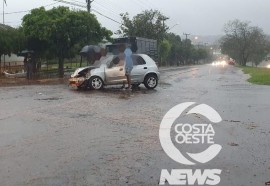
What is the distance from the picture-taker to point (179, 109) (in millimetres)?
13008

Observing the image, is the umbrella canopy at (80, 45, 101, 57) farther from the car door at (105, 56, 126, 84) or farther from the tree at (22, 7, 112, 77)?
the car door at (105, 56, 126, 84)

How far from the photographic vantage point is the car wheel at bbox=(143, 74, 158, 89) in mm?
19953

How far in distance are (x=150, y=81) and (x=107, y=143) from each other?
1208cm

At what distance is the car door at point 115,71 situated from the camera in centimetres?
1920

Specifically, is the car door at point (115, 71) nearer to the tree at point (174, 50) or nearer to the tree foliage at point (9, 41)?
the tree foliage at point (9, 41)

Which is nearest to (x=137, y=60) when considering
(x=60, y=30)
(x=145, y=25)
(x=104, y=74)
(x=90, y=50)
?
(x=104, y=74)

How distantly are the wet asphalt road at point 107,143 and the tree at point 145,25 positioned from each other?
174ft

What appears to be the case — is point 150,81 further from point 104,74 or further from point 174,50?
point 174,50

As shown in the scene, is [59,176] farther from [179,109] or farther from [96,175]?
[179,109]

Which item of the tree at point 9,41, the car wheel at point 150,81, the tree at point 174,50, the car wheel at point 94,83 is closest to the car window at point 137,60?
the car wheel at point 150,81

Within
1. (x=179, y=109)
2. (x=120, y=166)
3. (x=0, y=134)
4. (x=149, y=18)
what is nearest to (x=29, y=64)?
(x=179, y=109)

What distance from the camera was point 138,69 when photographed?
64.8 feet

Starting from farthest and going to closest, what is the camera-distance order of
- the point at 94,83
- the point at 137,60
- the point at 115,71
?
the point at 137,60 < the point at 115,71 < the point at 94,83

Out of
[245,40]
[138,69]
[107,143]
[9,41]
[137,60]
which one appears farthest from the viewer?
[245,40]
